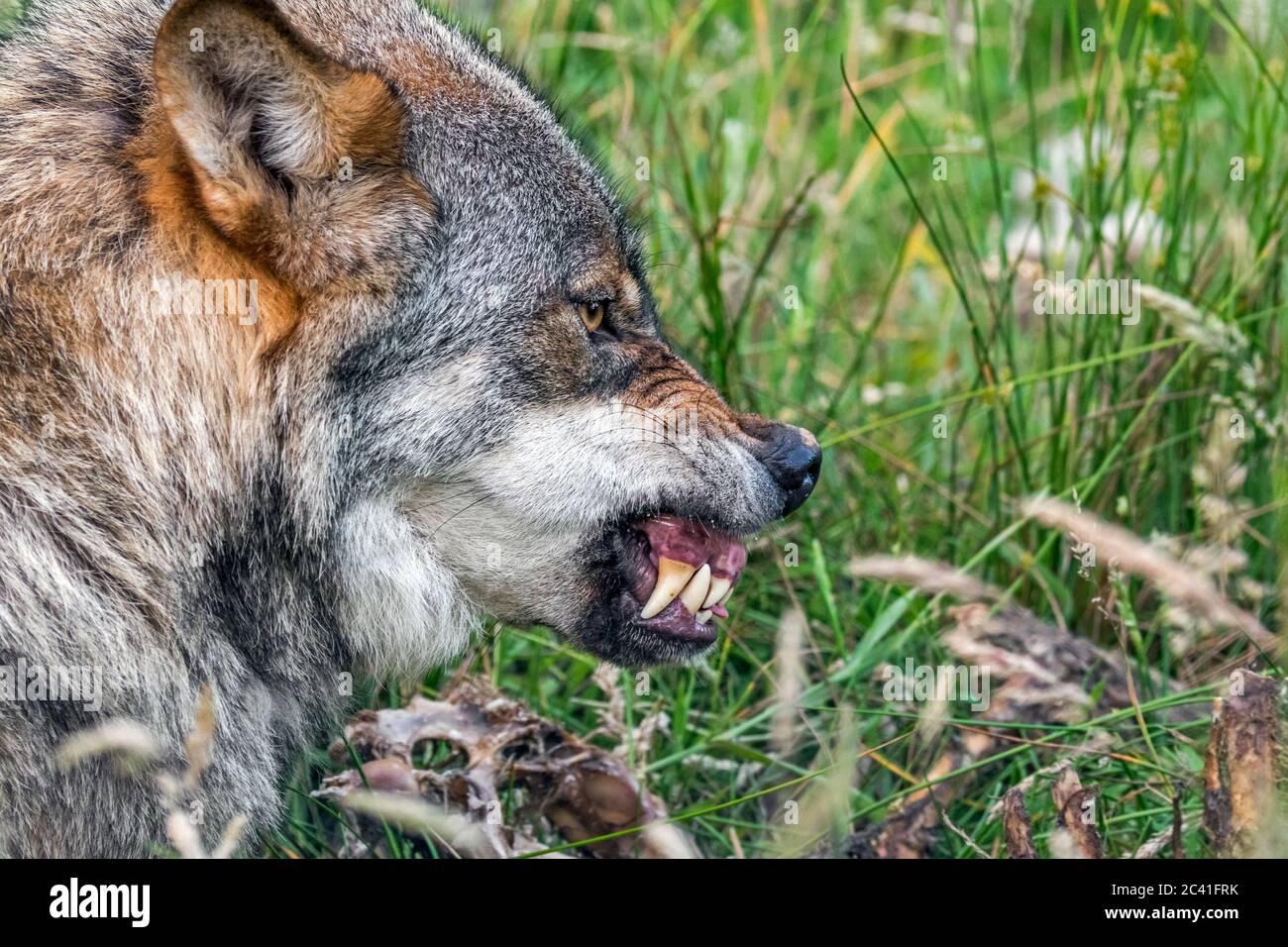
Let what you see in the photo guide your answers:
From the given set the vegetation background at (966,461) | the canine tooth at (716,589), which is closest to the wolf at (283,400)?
the canine tooth at (716,589)

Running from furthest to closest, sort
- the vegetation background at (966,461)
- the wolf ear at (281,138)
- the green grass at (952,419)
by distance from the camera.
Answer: the green grass at (952,419) < the vegetation background at (966,461) < the wolf ear at (281,138)

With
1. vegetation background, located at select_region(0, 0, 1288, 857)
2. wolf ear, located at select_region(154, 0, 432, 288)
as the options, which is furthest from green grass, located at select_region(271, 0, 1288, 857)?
wolf ear, located at select_region(154, 0, 432, 288)

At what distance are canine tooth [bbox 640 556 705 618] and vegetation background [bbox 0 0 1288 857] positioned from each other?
322 mm

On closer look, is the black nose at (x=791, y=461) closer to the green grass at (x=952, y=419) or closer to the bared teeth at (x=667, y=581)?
the bared teeth at (x=667, y=581)

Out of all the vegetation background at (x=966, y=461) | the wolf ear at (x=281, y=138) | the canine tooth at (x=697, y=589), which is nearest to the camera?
the wolf ear at (x=281, y=138)

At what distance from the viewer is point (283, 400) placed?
127 inches

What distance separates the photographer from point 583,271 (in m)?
3.60

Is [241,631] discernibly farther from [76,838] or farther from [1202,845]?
[1202,845]

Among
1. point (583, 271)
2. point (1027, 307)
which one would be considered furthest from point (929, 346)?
point (583, 271)

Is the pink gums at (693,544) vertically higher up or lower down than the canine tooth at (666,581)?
higher up

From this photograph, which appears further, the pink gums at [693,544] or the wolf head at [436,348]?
the pink gums at [693,544]

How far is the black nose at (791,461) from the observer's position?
12.3 ft

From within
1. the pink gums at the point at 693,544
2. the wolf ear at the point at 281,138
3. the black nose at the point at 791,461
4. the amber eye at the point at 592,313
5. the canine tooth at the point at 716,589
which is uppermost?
the wolf ear at the point at 281,138

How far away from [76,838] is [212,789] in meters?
0.30
